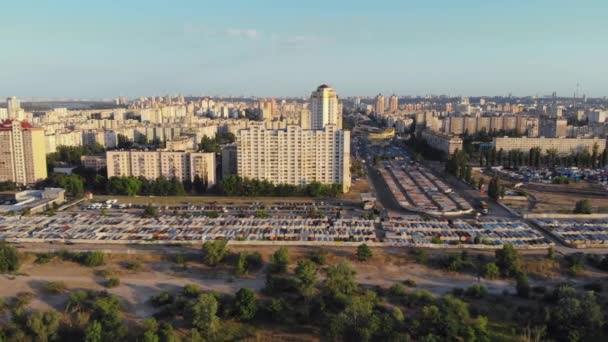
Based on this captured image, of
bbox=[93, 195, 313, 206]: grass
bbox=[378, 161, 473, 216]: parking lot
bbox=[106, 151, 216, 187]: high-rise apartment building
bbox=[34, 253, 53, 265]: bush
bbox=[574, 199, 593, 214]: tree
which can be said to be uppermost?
bbox=[106, 151, 216, 187]: high-rise apartment building

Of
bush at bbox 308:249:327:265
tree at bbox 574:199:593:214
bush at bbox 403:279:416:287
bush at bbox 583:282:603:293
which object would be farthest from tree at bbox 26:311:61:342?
tree at bbox 574:199:593:214

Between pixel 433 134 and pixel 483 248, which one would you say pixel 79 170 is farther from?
pixel 433 134

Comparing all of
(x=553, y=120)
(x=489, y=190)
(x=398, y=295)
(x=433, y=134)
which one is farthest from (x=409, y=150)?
(x=398, y=295)

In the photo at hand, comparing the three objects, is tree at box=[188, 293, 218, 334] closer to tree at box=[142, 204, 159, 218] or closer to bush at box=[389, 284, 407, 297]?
bush at box=[389, 284, 407, 297]

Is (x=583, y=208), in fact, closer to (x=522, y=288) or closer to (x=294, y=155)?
(x=522, y=288)

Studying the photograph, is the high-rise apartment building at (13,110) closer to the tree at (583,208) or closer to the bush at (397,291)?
the bush at (397,291)

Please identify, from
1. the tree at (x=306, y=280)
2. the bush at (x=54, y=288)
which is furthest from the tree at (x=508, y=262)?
the bush at (x=54, y=288)

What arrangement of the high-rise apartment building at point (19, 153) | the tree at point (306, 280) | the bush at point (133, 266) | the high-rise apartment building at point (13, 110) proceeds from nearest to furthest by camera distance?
the tree at point (306, 280)
the bush at point (133, 266)
the high-rise apartment building at point (19, 153)
the high-rise apartment building at point (13, 110)
